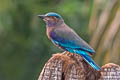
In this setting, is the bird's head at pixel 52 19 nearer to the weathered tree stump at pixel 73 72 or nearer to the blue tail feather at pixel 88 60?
the blue tail feather at pixel 88 60

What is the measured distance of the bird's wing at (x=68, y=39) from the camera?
20.9ft

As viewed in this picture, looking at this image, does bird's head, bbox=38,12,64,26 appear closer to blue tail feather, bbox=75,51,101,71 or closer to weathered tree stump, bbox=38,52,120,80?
blue tail feather, bbox=75,51,101,71

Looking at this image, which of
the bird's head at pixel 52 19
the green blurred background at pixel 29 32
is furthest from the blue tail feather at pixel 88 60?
the green blurred background at pixel 29 32

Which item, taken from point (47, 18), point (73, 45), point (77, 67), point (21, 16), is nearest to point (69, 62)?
point (77, 67)

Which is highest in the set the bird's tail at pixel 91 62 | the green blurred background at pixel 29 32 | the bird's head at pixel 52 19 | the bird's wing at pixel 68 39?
the green blurred background at pixel 29 32

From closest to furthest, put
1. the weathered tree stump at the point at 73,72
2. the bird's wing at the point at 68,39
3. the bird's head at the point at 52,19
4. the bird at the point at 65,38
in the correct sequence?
the weathered tree stump at the point at 73,72
the bird at the point at 65,38
the bird's wing at the point at 68,39
the bird's head at the point at 52,19

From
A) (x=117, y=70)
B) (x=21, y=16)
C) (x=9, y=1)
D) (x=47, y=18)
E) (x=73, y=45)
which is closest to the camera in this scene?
(x=117, y=70)

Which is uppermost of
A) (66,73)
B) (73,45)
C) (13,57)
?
(13,57)

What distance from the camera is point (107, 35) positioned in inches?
297

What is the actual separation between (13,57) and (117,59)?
944 centimetres

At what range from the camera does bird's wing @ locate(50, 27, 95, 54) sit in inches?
251

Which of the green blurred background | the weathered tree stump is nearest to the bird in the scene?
the weathered tree stump

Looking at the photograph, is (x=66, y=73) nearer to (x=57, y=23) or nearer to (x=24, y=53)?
(x=57, y=23)

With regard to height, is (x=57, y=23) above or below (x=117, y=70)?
above
